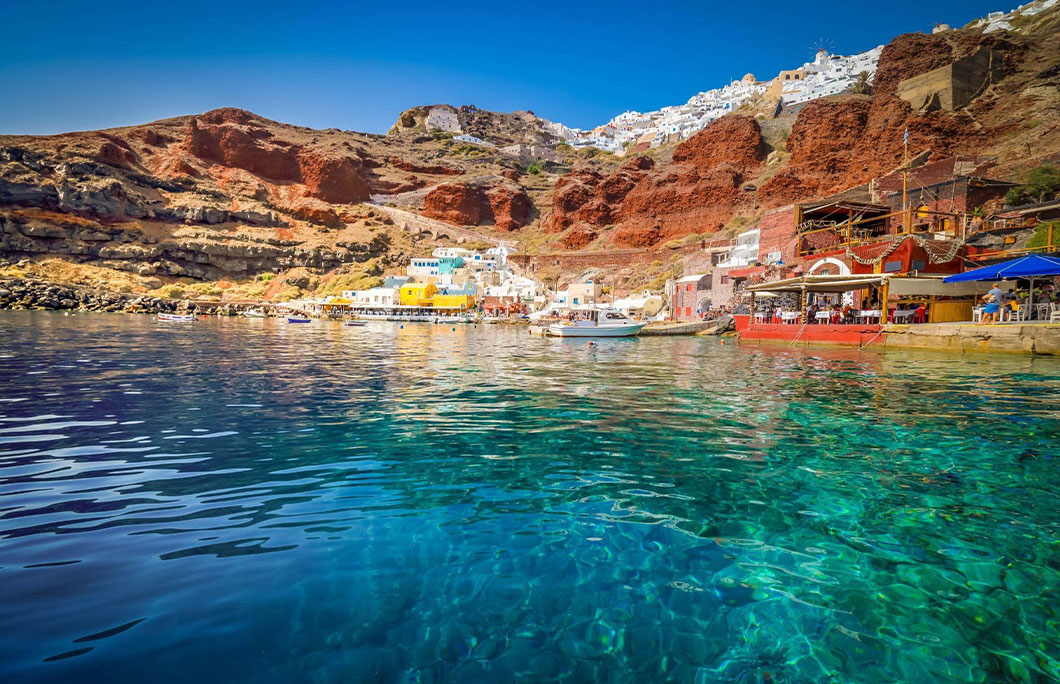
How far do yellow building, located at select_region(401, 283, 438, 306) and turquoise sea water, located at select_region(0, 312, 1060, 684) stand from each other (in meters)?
63.1

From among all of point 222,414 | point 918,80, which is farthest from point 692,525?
point 918,80

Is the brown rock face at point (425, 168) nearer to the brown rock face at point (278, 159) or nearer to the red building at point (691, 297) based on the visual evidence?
the brown rock face at point (278, 159)

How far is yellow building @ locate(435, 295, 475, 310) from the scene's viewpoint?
7138cm

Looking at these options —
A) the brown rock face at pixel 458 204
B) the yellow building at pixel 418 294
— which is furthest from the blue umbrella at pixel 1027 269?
the brown rock face at pixel 458 204

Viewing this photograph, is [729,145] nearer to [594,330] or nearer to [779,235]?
[779,235]

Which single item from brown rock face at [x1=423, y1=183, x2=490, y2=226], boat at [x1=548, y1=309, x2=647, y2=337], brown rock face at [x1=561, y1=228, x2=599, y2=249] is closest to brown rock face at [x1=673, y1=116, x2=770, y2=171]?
brown rock face at [x1=561, y1=228, x2=599, y2=249]

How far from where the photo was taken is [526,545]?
4074 millimetres

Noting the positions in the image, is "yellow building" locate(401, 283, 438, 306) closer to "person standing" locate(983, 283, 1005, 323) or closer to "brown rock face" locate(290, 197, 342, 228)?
"brown rock face" locate(290, 197, 342, 228)

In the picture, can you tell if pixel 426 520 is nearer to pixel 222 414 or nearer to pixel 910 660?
pixel 910 660

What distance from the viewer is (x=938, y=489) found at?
5363 millimetres

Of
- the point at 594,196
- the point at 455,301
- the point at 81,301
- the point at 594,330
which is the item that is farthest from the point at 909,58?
the point at 81,301

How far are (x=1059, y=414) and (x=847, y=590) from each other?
8.87 meters

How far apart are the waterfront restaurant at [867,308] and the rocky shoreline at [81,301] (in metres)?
66.0

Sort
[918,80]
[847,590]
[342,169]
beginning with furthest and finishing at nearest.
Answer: [342,169], [918,80], [847,590]
